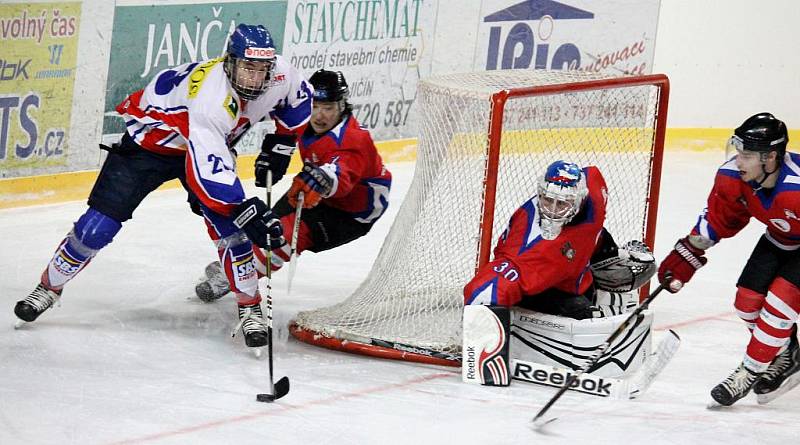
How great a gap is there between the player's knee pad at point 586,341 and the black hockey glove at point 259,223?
2.50 ft

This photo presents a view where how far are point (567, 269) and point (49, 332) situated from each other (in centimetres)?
162

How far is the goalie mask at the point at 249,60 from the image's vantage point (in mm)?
3758

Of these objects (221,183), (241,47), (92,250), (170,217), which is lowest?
(170,217)

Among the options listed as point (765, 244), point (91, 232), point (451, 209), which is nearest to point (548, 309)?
point (451, 209)

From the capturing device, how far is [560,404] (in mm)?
3615

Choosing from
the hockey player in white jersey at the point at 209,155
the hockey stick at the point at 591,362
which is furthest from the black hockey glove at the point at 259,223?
the hockey stick at the point at 591,362

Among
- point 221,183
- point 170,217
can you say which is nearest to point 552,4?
point 170,217

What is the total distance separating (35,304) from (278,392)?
1.02m

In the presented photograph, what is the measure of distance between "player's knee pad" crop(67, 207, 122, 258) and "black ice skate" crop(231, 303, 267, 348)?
47 centimetres

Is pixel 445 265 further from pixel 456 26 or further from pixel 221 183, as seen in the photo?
pixel 456 26

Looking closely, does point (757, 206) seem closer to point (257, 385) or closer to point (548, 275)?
point (548, 275)

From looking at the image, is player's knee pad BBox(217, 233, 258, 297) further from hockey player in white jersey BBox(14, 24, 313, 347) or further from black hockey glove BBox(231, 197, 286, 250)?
black hockey glove BBox(231, 197, 286, 250)

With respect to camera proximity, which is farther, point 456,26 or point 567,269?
point 456,26

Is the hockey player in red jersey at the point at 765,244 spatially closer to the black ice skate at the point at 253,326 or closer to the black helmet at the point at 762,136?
the black helmet at the point at 762,136
